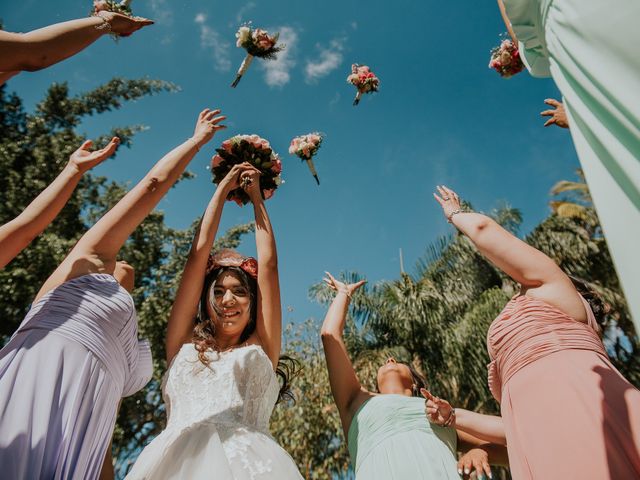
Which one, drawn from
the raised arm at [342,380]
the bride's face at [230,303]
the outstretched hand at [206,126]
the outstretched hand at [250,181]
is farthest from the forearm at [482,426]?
the outstretched hand at [206,126]

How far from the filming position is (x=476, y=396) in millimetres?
8820

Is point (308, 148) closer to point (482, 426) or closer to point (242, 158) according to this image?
point (242, 158)

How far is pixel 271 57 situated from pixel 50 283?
3.70 m

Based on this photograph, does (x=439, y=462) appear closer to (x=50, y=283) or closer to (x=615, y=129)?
(x=615, y=129)

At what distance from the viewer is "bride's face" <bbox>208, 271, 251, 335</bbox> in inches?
115

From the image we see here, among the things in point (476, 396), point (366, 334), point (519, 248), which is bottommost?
point (519, 248)

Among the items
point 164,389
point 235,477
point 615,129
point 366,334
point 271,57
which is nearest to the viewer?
point 615,129

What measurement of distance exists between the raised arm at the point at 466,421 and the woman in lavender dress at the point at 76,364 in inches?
73.2

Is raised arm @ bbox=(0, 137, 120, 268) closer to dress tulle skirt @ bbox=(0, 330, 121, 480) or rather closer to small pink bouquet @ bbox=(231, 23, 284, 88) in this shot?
dress tulle skirt @ bbox=(0, 330, 121, 480)

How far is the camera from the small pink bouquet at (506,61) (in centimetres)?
537

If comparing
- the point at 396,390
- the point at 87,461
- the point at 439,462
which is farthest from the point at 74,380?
the point at 396,390

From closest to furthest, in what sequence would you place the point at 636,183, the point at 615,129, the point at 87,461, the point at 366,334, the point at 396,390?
the point at 636,183, the point at 615,129, the point at 87,461, the point at 396,390, the point at 366,334

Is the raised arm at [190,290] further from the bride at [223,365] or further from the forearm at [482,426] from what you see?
the forearm at [482,426]

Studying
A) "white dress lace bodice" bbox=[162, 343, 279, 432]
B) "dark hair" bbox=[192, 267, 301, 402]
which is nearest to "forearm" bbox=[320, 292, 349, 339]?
"dark hair" bbox=[192, 267, 301, 402]
